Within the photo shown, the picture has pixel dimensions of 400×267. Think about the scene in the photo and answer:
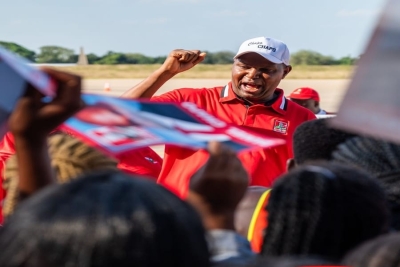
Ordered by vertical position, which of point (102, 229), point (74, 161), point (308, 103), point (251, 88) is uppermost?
point (102, 229)

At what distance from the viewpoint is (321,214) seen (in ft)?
6.24

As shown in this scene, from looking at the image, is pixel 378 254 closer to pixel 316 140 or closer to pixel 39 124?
pixel 39 124

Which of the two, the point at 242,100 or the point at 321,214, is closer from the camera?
the point at 321,214

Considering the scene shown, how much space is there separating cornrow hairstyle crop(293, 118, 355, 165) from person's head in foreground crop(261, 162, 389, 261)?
23.1 inches

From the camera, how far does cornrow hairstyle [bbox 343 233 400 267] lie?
1.53 meters

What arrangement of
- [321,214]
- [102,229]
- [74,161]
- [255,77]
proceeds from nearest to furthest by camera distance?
[102,229], [321,214], [74,161], [255,77]

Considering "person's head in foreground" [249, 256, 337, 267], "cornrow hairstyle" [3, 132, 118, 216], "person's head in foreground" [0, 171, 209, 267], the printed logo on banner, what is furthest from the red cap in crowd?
"person's head in foreground" [0, 171, 209, 267]

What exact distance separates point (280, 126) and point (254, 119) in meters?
0.15

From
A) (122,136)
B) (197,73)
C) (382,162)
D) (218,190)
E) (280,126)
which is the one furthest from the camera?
(197,73)

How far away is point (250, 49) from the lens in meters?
4.99

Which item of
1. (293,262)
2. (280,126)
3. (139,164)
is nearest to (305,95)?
(280,126)

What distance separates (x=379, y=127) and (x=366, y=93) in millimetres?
75

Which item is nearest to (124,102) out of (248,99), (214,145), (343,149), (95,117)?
(95,117)

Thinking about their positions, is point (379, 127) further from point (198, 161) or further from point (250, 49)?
point (250, 49)
